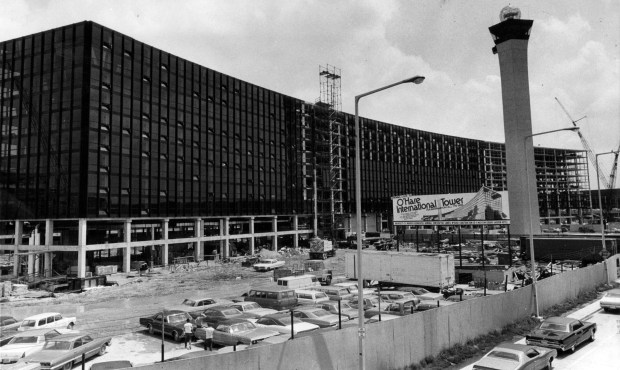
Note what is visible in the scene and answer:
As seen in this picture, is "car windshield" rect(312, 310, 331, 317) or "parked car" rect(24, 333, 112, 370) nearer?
"parked car" rect(24, 333, 112, 370)

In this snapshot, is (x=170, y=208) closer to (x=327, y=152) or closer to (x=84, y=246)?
(x=84, y=246)

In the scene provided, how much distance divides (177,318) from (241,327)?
504 centimetres

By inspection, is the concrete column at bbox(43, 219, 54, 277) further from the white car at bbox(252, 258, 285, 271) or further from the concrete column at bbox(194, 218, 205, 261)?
the white car at bbox(252, 258, 285, 271)

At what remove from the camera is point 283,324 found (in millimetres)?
23766

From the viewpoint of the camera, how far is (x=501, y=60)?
265 ft

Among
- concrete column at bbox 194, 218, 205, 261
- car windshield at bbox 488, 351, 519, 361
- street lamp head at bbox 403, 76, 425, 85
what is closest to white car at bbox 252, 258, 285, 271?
concrete column at bbox 194, 218, 205, 261

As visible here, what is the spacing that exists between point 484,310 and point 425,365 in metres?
5.86

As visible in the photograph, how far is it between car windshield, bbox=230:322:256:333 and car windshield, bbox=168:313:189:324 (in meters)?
4.69

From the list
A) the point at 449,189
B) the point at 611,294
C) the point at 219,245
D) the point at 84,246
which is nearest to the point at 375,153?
the point at 449,189

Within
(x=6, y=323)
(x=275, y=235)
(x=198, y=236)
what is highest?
(x=198, y=236)

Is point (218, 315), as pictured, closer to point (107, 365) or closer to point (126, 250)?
point (107, 365)

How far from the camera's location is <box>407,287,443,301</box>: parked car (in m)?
33.4

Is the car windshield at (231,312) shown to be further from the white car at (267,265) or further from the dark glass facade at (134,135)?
the dark glass facade at (134,135)

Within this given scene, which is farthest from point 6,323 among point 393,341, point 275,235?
point 275,235
